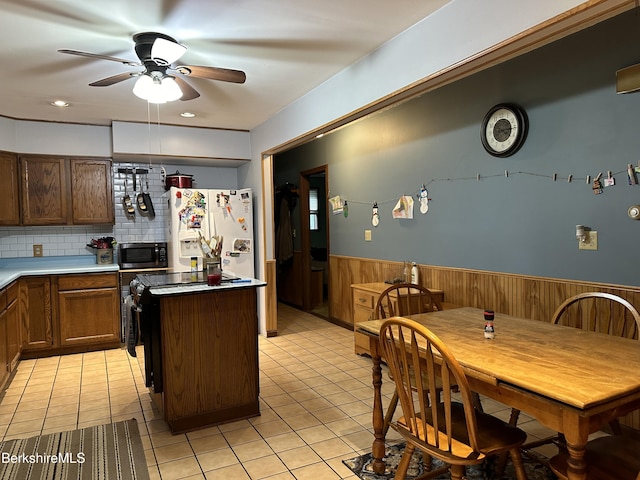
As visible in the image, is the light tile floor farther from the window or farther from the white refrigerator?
the window

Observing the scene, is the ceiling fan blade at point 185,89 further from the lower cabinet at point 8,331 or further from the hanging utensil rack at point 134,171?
the hanging utensil rack at point 134,171

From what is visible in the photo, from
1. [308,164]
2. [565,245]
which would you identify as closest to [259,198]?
[308,164]

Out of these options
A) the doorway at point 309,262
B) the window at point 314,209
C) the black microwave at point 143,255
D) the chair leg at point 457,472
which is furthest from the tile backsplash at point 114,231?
the chair leg at point 457,472

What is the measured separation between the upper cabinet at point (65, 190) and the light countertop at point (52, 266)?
1.53 feet

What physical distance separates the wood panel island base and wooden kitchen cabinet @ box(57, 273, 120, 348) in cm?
197

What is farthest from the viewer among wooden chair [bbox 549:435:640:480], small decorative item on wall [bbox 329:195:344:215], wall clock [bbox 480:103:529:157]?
small decorative item on wall [bbox 329:195:344:215]

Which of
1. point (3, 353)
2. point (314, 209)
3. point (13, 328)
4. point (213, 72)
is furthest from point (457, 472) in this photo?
point (314, 209)

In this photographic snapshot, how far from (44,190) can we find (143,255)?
1.20 m

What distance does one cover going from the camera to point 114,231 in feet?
16.9

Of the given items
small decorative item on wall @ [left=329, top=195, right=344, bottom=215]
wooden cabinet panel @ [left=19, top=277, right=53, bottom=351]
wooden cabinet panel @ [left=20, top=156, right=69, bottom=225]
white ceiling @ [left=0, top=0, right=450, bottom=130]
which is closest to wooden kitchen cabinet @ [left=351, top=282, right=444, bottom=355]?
small decorative item on wall @ [left=329, top=195, right=344, bottom=215]

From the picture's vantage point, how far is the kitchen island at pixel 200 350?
272 cm

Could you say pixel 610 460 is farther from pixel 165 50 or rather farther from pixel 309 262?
pixel 309 262

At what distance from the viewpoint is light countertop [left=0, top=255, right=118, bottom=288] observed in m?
4.30

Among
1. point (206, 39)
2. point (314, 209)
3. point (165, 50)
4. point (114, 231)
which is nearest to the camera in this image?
point (165, 50)
